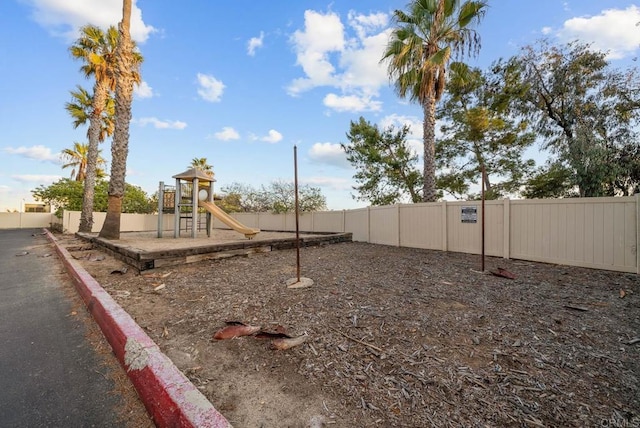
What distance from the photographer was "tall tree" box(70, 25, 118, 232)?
13.1 metres

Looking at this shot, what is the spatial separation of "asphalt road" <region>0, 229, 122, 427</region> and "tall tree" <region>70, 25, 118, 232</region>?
12.4m

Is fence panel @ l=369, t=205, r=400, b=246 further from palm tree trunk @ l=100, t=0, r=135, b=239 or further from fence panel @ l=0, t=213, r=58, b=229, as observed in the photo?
fence panel @ l=0, t=213, r=58, b=229

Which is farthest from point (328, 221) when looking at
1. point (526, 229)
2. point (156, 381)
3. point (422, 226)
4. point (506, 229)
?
point (156, 381)

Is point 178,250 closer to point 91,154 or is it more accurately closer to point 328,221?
point 328,221

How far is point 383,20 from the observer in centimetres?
1172

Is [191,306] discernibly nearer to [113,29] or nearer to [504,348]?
[504,348]

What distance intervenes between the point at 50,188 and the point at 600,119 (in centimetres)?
3636

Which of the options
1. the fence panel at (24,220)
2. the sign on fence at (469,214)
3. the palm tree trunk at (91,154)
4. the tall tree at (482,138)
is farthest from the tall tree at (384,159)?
the fence panel at (24,220)

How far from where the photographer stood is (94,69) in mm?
13922

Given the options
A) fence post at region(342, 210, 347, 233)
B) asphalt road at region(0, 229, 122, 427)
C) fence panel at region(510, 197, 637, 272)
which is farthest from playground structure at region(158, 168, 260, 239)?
fence panel at region(510, 197, 637, 272)

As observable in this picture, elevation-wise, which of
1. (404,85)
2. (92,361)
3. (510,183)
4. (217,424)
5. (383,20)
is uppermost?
(383,20)

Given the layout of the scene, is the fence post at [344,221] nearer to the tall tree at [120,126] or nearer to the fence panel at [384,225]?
the fence panel at [384,225]

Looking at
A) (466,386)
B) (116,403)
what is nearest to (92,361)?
(116,403)

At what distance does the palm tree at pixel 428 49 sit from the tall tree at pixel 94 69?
12057 mm
